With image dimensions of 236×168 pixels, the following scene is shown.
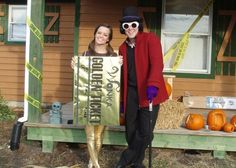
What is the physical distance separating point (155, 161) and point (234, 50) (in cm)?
374

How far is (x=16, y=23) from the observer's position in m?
10.2

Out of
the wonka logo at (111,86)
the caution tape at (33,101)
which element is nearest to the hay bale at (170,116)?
the wonka logo at (111,86)

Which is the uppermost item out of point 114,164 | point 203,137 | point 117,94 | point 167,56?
point 167,56

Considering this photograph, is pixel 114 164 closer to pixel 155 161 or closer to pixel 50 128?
pixel 155 161

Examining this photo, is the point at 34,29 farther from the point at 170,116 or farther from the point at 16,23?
the point at 16,23

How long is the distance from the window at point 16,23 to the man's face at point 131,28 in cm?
556

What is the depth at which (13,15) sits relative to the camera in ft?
33.4

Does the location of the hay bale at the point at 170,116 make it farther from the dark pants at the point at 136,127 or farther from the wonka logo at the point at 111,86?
the wonka logo at the point at 111,86

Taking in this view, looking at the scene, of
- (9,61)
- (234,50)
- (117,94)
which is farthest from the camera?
(9,61)

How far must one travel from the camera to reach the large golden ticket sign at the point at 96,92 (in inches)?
210

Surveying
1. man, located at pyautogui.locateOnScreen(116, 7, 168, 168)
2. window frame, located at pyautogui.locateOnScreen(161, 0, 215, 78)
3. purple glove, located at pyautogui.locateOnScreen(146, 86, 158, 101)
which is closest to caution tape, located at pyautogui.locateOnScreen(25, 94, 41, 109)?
man, located at pyautogui.locateOnScreen(116, 7, 168, 168)

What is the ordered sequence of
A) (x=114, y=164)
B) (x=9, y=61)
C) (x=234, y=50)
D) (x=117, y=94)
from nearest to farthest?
(x=117, y=94)
(x=114, y=164)
(x=234, y=50)
(x=9, y=61)

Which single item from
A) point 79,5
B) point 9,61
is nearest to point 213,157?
point 79,5

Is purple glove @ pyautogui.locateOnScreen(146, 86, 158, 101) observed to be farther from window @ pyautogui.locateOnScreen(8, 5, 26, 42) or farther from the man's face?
window @ pyautogui.locateOnScreen(8, 5, 26, 42)
